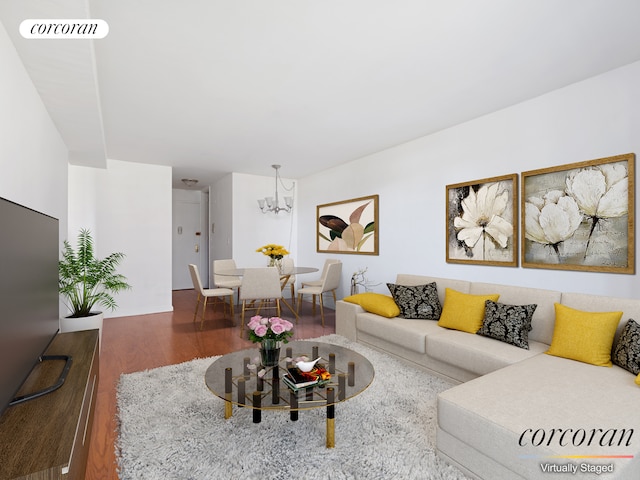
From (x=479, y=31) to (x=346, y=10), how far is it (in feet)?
2.80

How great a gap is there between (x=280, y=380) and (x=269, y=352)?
201mm

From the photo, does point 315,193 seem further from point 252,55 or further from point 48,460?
point 48,460

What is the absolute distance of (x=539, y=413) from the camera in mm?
1570

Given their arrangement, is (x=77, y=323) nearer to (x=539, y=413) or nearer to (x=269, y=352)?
(x=269, y=352)

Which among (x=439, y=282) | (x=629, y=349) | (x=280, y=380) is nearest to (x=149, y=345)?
(x=280, y=380)

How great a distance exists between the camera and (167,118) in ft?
11.2

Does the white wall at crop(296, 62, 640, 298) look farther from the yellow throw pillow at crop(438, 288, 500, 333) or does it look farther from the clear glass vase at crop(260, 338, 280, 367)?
the clear glass vase at crop(260, 338, 280, 367)

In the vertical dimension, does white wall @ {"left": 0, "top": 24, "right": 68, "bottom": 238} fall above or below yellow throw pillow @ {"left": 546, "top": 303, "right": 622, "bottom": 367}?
above

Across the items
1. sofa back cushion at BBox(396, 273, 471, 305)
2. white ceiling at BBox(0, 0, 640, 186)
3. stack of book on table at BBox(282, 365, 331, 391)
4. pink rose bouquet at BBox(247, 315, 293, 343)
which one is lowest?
stack of book on table at BBox(282, 365, 331, 391)

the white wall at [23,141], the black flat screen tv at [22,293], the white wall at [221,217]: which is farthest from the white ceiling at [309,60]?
the white wall at [221,217]

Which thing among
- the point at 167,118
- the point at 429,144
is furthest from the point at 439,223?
the point at 167,118

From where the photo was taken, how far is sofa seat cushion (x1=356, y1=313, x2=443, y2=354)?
292 centimetres

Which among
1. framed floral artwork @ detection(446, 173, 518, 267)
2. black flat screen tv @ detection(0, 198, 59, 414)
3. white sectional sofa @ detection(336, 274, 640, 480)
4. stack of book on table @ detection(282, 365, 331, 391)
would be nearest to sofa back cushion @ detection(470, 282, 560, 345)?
white sectional sofa @ detection(336, 274, 640, 480)

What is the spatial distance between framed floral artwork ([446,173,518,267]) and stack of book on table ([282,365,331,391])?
2167 millimetres
